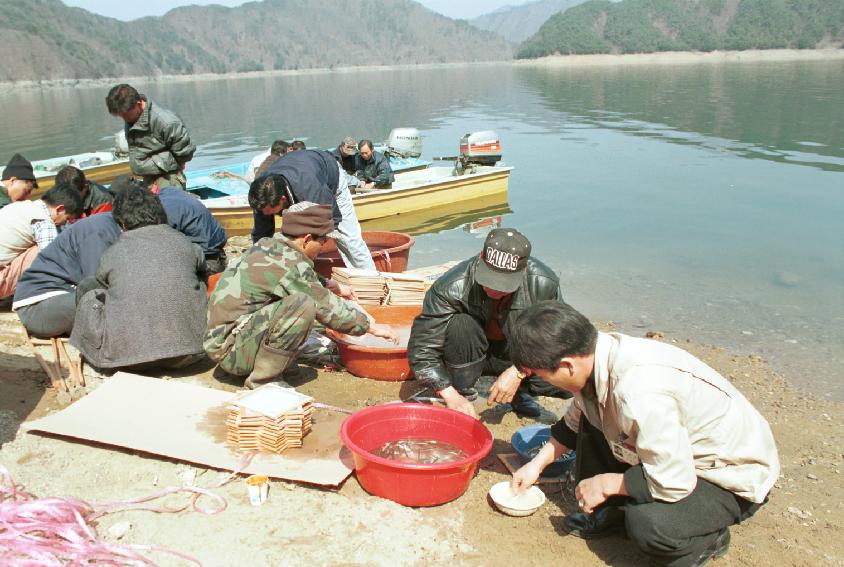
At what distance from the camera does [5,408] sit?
424 centimetres

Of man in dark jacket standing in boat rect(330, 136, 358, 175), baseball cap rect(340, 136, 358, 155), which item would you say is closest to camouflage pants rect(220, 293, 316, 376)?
man in dark jacket standing in boat rect(330, 136, 358, 175)

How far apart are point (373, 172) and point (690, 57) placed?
100063 millimetres

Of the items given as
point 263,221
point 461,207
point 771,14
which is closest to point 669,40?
point 771,14

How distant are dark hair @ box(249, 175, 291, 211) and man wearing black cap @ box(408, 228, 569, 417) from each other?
1.75 meters

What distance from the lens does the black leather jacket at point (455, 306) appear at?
149 inches

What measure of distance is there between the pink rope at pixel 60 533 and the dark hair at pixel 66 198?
3098 mm

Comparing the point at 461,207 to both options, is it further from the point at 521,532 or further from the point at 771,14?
the point at 771,14

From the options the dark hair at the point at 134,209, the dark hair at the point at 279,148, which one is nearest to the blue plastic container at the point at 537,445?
the dark hair at the point at 134,209

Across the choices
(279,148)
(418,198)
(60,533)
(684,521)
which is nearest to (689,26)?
(418,198)

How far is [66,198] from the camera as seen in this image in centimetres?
563

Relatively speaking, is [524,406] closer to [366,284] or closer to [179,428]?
[366,284]

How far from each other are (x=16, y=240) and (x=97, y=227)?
1.23 meters

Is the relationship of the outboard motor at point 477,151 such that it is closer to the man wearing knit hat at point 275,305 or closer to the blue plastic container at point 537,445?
the man wearing knit hat at point 275,305

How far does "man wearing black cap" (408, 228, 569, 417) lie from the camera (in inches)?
139
